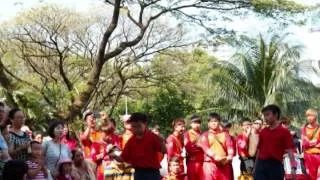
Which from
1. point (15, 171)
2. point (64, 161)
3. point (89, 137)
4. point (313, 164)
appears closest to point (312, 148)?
point (313, 164)

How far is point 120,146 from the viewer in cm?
990

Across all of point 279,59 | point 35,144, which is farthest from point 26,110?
point 35,144

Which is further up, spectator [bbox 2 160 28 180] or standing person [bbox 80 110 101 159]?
standing person [bbox 80 110 101 159]

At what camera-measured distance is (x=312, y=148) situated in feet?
36.7

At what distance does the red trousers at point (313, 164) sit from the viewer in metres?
11.2

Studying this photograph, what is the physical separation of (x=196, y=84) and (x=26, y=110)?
9.61 m

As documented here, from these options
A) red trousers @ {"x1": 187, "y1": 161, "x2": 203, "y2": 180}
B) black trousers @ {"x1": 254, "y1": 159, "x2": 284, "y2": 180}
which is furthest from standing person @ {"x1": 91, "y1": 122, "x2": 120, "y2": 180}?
black trousers @ {"x1": 254, "y1": 159, "x2": 284, "y2": 180}

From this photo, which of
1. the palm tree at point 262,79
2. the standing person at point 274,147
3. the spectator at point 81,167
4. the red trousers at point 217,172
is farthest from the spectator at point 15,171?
the palm tree at point 262,79

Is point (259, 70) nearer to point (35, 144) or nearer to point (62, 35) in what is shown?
point (62, 35)

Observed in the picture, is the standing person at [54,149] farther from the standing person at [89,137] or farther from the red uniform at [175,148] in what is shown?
the red uniform at [175,148]

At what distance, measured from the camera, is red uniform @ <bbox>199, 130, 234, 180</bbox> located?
32.2 feet

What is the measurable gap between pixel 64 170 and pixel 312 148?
17.6 ft

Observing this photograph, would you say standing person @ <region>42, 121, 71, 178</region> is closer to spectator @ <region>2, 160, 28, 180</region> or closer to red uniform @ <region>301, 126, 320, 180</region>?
spectator @ <region>2, 160, 28, 180</region>

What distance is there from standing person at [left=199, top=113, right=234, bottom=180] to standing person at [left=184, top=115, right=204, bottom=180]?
0.24 m
